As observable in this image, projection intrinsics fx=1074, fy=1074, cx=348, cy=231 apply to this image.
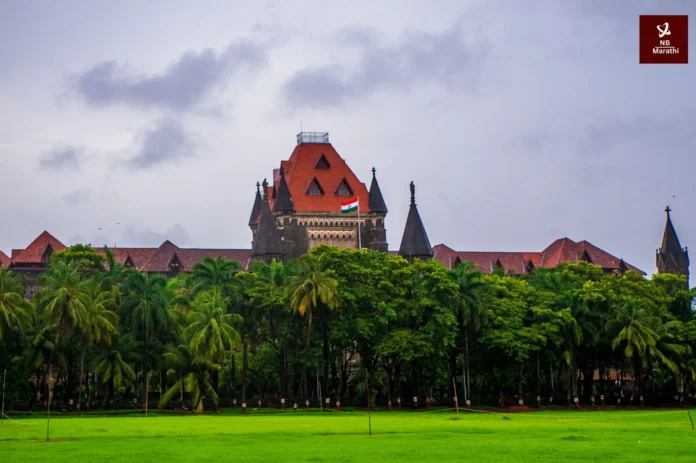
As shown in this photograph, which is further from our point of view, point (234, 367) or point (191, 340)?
point (234, 367)

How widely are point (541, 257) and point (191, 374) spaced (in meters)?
85.1

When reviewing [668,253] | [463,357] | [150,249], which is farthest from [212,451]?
[668,253]

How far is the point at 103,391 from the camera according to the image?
78375 millimetres

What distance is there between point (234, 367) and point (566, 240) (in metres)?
72.9

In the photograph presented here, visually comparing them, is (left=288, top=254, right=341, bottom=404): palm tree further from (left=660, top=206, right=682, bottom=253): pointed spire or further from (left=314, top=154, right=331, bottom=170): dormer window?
(left=660, top=206, right=682, bottom=253): pointed spire

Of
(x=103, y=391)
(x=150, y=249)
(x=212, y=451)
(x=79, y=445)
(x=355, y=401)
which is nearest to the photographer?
(x=212, y=451)

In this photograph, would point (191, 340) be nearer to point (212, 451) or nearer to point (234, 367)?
point (234, 367)

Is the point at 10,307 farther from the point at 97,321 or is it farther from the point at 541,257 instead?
the point at 541,257

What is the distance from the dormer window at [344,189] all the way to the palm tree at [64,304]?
5437 cm

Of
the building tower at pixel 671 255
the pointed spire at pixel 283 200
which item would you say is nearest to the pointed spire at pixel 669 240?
the building tower at pixel 671 255

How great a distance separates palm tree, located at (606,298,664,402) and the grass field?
2808 centimetres

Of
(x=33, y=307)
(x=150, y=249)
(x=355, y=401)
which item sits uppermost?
(x=150, y=249)

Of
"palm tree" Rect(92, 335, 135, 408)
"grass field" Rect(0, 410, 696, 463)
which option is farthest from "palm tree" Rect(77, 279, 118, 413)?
"grass field" Rect(0, 410, 696, 463)

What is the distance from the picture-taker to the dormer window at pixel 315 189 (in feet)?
400
